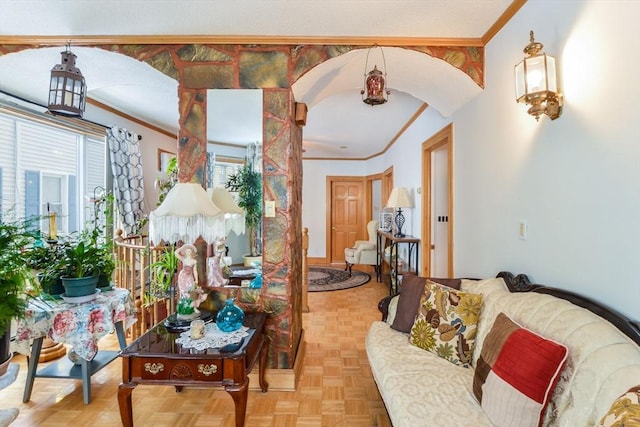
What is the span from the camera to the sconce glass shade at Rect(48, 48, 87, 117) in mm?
2008

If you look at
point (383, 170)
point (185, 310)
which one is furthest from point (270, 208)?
point (383, 170)

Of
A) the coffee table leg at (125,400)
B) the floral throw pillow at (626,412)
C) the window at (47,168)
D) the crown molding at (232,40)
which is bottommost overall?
the coffee table leg at (125,400)

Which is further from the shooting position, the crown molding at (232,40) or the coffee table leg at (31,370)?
the crown molding at (232,40)

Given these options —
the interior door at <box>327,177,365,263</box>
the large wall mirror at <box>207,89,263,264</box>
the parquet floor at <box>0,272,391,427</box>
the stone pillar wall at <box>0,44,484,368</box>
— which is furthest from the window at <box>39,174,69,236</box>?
the interior door at <box>327,177,365,263</box>

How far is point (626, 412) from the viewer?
0.85 m

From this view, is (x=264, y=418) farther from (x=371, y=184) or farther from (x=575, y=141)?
(x=371, y=184)

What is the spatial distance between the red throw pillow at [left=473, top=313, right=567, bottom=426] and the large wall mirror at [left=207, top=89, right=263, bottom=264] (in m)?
1.69

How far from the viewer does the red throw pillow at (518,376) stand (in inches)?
47.8

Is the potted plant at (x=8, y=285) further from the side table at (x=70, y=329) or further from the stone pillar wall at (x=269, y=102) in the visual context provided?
the stone pillar wall at (x=269, y=102)

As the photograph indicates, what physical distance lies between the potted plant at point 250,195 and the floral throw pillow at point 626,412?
6.51 feet

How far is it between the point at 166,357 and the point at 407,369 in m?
1.22

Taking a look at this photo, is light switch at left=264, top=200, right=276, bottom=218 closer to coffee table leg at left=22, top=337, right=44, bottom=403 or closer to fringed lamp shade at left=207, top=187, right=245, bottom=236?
fringed lamp shade at left=207, top=187, right=245, bottom=236

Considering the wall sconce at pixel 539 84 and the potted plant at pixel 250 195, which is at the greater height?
the wall sconce at pixel 539 84

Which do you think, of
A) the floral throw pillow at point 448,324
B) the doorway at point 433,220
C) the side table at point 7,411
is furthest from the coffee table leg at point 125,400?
the doorway at point 433,220
